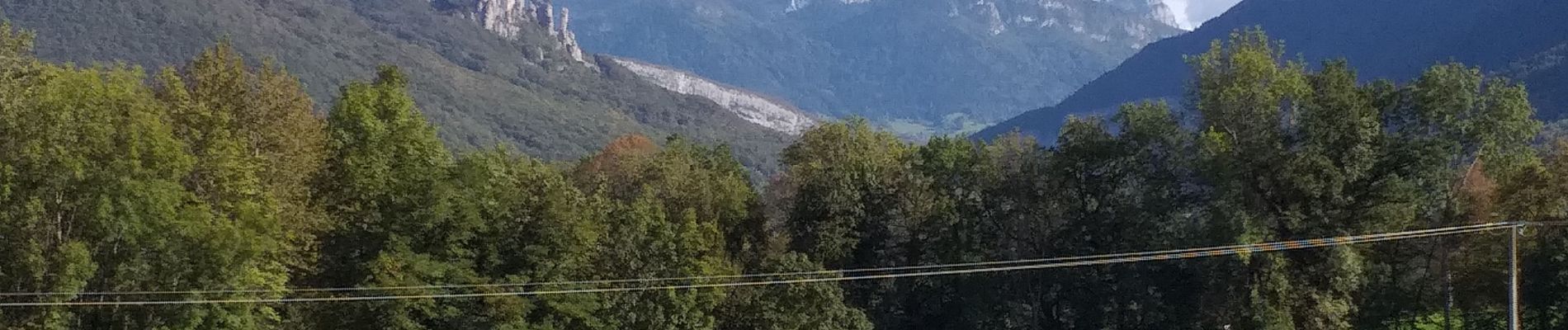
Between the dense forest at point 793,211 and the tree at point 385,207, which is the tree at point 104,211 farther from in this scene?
the tree at point 385,207

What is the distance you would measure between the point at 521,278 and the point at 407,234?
4.37m

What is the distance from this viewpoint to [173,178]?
34.8m

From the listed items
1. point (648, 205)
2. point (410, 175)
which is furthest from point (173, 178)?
point (648, 205)

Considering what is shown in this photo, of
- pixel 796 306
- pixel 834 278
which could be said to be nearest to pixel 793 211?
pixel 834 278

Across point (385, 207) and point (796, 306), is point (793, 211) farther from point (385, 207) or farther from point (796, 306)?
point (385, 207)

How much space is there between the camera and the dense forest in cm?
3434

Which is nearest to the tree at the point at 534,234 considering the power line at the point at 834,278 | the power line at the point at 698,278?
the power line at the point at 698,278

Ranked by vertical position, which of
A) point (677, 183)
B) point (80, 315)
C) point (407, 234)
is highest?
point (677, 183)

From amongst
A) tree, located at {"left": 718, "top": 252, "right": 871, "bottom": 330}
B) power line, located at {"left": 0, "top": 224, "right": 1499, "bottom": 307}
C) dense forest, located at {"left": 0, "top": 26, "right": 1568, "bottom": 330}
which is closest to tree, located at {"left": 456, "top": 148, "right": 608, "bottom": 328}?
dense forest, located at {"left": 0, "top": 26, "right": 1568, "bottom": 330}

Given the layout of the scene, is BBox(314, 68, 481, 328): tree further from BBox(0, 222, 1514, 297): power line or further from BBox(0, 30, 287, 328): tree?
BBox(0, 30, 287, 328): tree

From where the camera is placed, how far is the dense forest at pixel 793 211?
3434 cm

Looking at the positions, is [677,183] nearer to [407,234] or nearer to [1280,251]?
[407,234]

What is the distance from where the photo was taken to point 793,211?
182 feet

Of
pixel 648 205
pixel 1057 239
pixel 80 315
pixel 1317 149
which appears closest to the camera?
pixel 80 315
